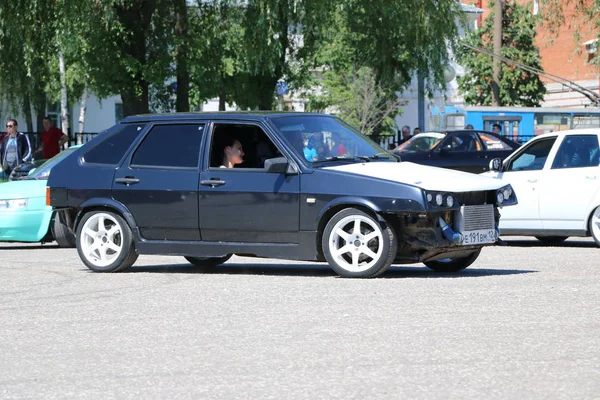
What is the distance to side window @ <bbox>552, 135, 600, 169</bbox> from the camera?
53.6 feet

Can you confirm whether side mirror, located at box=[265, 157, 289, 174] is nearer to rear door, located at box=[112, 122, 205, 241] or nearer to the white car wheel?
rear door, located at box=[112, 122, 205, 241]

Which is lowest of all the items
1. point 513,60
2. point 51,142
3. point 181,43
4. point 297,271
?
point 297,271

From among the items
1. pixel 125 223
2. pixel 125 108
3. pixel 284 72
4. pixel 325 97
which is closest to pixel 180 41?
pixel 125 108

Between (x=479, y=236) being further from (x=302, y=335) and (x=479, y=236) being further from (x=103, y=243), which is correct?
(x=302, y=335)

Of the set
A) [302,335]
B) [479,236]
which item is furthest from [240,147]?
[302,335]

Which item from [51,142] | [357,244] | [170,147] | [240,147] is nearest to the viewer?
[357,244]

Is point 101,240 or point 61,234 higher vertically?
point 101,240

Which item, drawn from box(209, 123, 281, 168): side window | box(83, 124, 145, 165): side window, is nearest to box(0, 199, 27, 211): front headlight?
box(83, 124, 145, 165): side window

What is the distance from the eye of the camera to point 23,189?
17281 mm

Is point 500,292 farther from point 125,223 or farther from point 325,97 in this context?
point 325,97

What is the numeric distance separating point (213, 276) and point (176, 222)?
2.09 ft

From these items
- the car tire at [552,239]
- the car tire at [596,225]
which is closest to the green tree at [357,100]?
the car tire at [552,239]

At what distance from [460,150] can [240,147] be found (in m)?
16.5

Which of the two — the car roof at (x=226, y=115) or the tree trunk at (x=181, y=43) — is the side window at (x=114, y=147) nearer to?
the car roof at (x=226, y=115)
